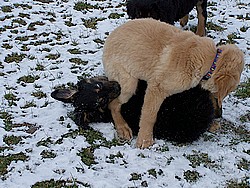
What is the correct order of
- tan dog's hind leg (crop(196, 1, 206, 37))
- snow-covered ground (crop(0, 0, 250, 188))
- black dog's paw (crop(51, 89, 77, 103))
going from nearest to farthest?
snow-covered ground (crop(0, 0, 250, 188)), black dog's paw (crop(51, 89, 77, 103)), tan dog's hind leg (crop(196, 1, 206, 37))

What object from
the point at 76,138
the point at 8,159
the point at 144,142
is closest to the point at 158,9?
the point at 144,142

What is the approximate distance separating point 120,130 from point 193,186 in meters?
1.22

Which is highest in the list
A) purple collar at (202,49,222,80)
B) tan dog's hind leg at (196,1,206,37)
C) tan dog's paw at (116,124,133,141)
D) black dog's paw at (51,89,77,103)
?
purple collar at (202,49,222,80)

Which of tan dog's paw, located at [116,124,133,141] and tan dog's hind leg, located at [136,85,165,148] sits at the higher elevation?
tan dog's hind leg, located at [136,85,165,148]

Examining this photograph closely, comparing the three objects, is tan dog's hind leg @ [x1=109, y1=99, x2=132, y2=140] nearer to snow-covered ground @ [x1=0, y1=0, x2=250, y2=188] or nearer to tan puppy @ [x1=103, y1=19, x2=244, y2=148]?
tan puppy @ [x1=103, y1=19, x2=244, y2=148]

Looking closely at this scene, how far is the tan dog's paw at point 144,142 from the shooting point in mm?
4254

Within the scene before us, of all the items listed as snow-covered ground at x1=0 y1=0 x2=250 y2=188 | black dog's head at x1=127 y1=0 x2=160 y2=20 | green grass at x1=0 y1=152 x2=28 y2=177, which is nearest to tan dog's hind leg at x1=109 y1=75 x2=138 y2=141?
snow-covered ground at x1=0 y1=0 x2=250 y2=188

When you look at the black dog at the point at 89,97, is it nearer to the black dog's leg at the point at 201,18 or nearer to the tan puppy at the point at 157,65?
the tan puppy at the point at 157,65

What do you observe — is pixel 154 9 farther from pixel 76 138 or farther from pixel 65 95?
pixel 76 138

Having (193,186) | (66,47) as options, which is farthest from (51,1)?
(193,186)

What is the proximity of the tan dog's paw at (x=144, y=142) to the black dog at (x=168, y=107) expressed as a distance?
17 centimetres

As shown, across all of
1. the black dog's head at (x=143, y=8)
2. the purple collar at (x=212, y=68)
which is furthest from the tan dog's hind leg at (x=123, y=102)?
the black dog's head at (x=143, y=8)

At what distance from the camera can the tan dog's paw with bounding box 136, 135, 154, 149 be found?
14.0 feet

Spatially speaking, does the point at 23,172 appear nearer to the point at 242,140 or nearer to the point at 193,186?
the point at 193,186
